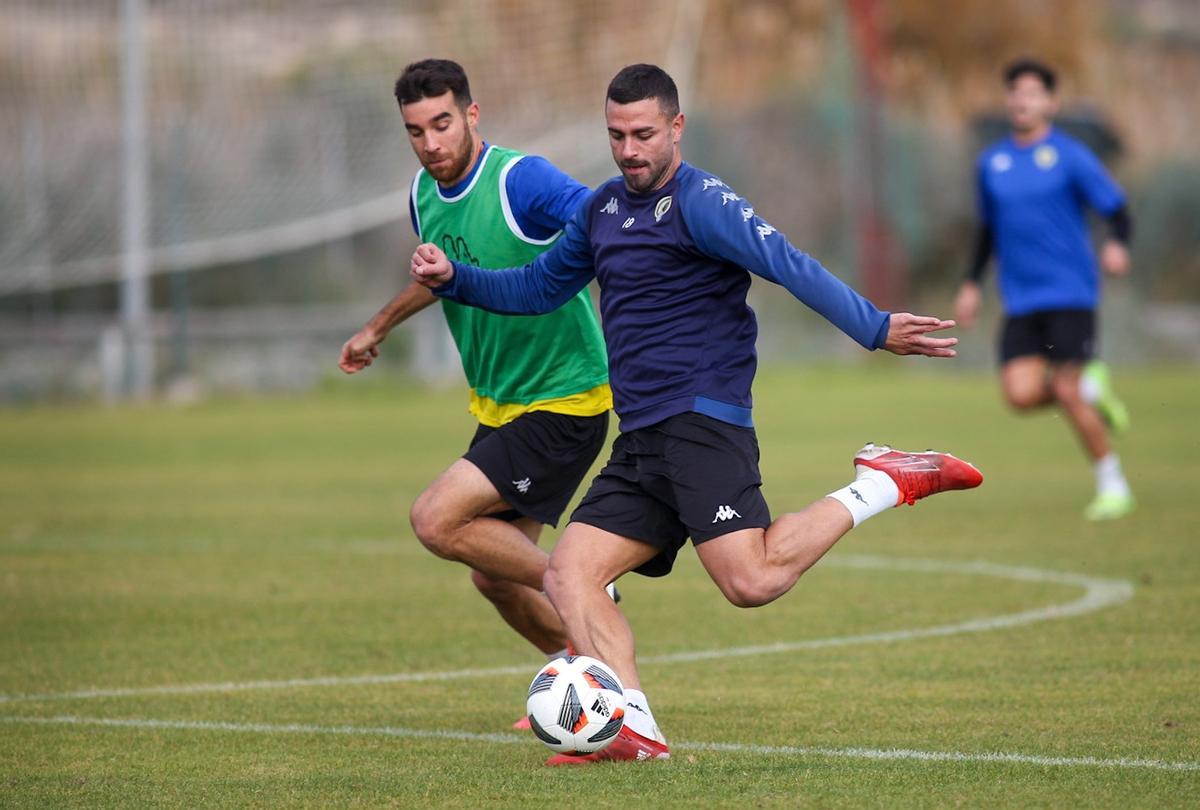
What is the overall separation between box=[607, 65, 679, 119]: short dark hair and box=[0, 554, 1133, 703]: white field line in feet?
8.83

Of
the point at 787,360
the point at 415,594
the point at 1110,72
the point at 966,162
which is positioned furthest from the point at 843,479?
the point at 1110,72

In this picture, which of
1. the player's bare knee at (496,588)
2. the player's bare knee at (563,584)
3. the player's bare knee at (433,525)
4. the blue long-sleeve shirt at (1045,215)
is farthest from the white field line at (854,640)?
the blue long-sleeve shirt at (1045,215)

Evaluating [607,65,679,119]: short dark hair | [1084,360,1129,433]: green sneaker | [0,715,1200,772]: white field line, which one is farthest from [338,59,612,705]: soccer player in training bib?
[1084,360,1129,433]: green sneaker

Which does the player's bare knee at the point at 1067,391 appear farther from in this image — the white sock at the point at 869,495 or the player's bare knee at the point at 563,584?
the player's bare knee at the point at 563,584

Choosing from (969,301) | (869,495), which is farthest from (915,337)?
(969,301)

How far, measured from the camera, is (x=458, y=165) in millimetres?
7156

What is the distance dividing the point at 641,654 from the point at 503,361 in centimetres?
160

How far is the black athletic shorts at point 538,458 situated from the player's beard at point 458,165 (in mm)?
964

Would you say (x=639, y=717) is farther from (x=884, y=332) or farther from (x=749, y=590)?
(x=884, y=332)

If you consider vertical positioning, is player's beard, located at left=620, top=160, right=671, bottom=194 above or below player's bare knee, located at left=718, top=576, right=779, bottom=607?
above

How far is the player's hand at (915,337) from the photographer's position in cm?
571

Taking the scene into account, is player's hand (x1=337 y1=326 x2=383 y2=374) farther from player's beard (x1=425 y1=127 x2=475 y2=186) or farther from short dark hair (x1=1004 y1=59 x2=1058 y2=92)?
short dark hair (x1=1004 y1=59 x2=1058 y2=92)

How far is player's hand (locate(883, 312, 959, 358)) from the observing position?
571 centimetres

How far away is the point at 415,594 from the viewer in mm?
10109
